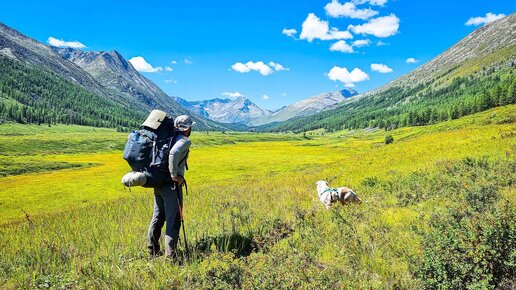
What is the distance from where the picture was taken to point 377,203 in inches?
416

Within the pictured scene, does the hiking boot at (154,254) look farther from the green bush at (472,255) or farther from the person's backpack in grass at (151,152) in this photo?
the green bush at (472,255)

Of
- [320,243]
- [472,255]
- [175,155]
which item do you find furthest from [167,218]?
[472,255]

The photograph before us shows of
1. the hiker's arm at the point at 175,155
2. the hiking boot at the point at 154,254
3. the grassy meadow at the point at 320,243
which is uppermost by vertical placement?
the hiker's arm at the point at 175,155

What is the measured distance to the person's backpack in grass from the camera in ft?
23.0

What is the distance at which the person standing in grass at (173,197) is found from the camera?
6.87m

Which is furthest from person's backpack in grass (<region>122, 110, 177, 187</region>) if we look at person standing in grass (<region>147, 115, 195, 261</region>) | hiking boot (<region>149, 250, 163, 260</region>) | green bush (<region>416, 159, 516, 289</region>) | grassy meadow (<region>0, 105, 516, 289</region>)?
green bush (<region>416, 159, 516, 289</region>)

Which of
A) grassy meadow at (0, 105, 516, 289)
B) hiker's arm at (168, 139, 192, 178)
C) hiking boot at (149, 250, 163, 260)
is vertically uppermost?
hiker's arm at (168, 139, 192, 178)

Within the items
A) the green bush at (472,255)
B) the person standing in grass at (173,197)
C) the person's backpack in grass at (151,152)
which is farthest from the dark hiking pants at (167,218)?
the green bush at (472,255)

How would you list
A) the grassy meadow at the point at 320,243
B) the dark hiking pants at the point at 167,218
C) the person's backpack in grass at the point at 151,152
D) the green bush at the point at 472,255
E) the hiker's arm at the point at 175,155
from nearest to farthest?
the green bush at the point at 472,255
the grassy meadow at the point at 320,243
the hiker's arm at the point at 175,155
the person's backpack in grass at the point at 151,152
the dark hiking pants at the point at 167,218

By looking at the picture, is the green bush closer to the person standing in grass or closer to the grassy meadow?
the grassy meadow

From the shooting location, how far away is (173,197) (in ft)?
24.2

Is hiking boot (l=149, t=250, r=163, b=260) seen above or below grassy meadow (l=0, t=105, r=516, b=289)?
below

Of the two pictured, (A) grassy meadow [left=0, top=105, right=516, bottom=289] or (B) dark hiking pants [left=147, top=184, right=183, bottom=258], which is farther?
(B) dark hiking pants [left=147, top=184, right=183, bottom=258]

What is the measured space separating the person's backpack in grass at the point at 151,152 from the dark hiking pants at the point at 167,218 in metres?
0.34
